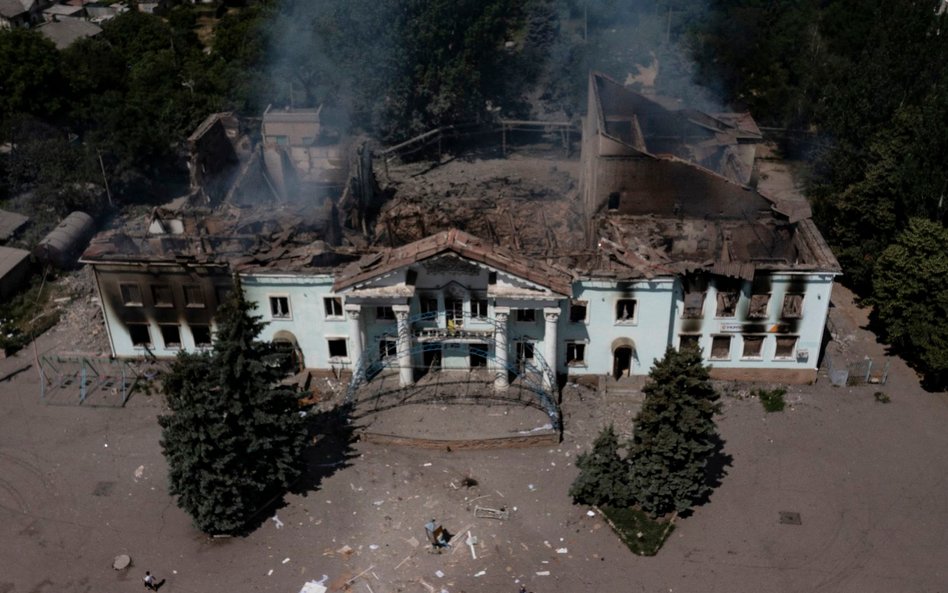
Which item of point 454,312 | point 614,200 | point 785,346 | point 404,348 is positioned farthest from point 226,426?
point 785,346

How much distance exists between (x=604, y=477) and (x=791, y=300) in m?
12.0

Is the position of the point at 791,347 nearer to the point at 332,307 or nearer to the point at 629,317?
the point at 629,317

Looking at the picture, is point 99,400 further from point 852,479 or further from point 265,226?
point 852,479

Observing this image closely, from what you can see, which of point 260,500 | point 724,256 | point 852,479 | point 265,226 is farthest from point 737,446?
point 265,226

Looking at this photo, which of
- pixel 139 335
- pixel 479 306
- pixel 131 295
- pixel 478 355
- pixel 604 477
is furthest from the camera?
pixel 139 335

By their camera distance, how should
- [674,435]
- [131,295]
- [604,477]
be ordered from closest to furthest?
[674,435], [604,477], [131,295]

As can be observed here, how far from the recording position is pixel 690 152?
47969 millimetres

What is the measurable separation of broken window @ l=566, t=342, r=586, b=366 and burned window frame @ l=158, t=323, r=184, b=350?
57.8ft

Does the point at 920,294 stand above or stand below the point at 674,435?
above

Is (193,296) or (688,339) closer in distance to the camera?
(688,339)

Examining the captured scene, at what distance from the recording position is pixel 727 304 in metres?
35.8

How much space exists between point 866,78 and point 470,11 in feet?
79.4

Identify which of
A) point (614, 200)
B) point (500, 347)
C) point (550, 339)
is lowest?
point (500, 347)

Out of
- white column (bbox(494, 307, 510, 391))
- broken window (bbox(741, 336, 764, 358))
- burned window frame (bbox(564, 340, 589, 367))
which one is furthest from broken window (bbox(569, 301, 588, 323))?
broken window (bbox(741, 336, 764, 358))
